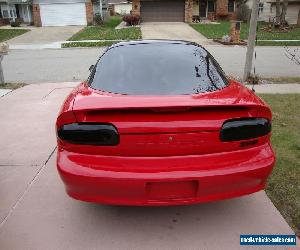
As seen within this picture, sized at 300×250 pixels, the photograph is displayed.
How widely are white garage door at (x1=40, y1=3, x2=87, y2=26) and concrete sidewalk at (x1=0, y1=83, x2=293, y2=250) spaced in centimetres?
3164

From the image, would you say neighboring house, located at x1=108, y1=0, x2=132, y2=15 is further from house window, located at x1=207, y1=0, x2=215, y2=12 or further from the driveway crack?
the driveway crack

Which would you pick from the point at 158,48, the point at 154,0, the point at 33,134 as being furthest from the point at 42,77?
the point at 154,0

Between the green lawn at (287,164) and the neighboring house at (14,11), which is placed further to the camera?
the neighboring house at (14,11)

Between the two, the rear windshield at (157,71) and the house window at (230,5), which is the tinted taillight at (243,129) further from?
the house window at (230,5)

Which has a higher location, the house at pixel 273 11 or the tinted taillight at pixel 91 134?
the tinted taillight at pixel 91 134

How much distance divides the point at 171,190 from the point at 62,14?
111 feet

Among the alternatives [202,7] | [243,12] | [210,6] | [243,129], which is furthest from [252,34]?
[210,6]

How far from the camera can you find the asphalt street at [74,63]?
1071 centimetres

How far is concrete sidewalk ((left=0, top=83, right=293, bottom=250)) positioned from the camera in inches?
116

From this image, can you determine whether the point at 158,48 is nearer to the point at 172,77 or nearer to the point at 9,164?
the point at 172,77

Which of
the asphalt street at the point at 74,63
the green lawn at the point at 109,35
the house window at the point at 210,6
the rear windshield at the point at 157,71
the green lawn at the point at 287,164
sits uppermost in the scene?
the rear windshield at the point at 157,71

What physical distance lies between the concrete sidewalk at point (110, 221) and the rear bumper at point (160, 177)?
1.41 ft

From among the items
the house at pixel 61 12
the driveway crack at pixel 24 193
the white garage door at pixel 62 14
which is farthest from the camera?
the white garage door at pixel 62 14

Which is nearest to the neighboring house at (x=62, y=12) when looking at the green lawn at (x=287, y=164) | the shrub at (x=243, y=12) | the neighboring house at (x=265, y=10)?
the shrub at (x=243, y=12)
